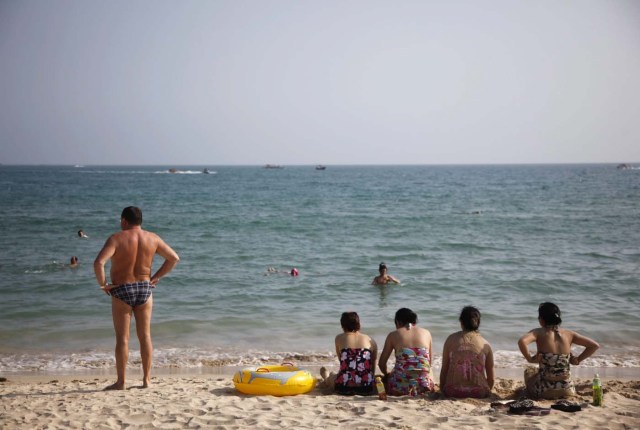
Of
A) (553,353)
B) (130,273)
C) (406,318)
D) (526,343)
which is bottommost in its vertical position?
(553,353)

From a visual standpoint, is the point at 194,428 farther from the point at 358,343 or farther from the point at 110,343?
the point at 110,343

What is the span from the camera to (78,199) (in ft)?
143

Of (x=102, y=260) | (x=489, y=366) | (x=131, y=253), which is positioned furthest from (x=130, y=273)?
(x=489, y=366)

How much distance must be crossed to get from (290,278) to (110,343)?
20.3 ft

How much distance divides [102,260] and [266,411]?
2103mm

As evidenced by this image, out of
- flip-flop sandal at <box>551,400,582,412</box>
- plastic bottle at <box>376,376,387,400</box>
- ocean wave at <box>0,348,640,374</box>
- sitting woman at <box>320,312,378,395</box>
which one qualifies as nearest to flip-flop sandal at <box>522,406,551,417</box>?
flip-flop sandal at <box>551,400,582,412</box>

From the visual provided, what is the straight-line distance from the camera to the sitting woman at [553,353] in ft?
19.1

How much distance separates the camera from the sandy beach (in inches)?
201

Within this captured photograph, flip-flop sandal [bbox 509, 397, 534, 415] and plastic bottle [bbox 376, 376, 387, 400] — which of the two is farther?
plastic bottle [bbox 376, 376, 387, 400]

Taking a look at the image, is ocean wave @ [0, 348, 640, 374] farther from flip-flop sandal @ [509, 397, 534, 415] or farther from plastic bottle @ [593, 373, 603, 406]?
flip-flop sandal @ [509, 397, 534, 415]

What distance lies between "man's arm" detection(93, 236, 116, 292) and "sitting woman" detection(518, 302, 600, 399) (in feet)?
13.6

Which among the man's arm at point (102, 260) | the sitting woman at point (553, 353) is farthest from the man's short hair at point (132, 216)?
the sitting woman at point (553, 353)

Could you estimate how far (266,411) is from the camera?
18.1 ft

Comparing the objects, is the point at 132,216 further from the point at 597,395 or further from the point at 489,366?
the point at 597,395
